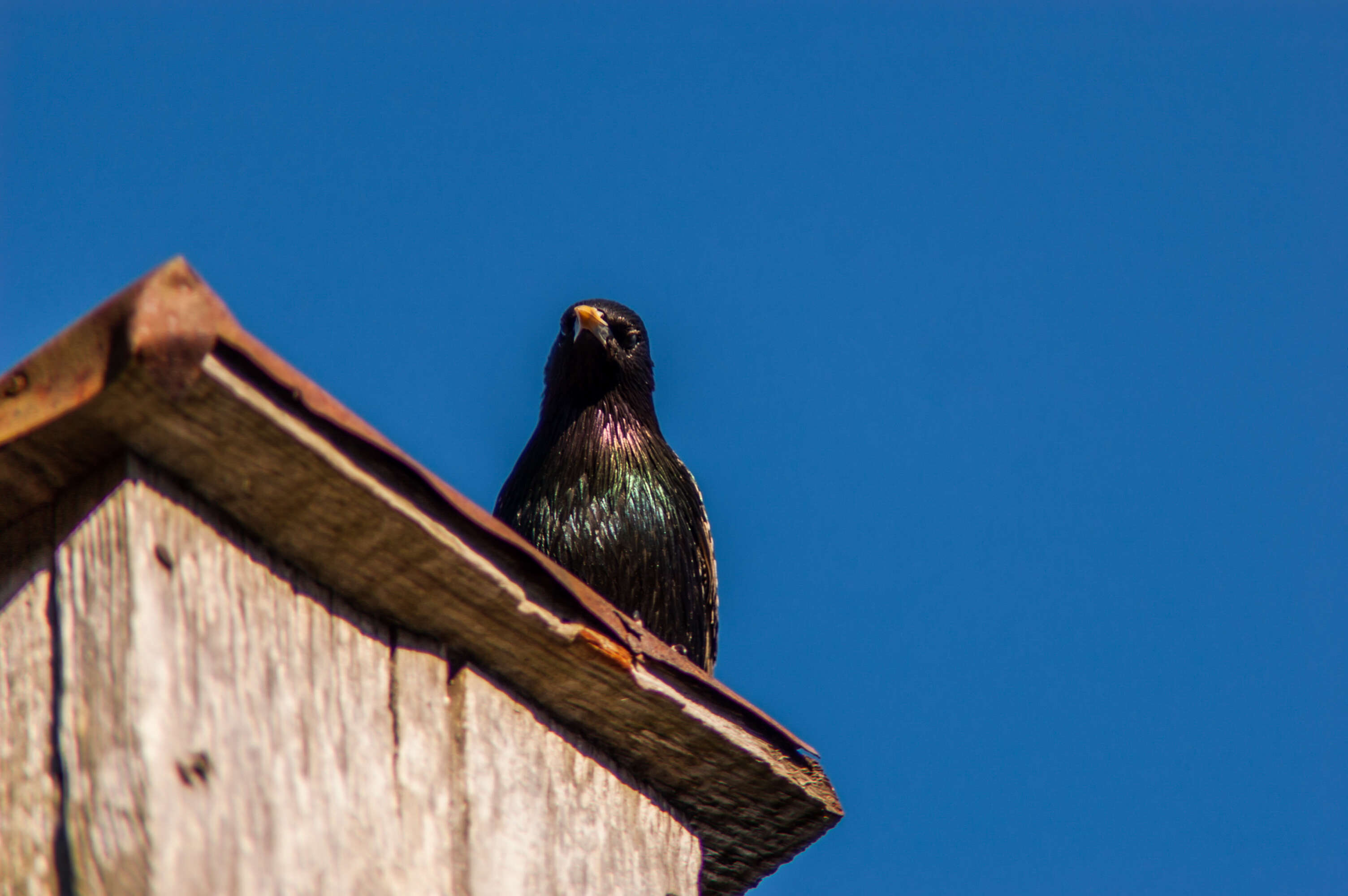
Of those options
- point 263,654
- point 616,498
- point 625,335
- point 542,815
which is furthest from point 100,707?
point 625,335

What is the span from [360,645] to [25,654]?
435 mm

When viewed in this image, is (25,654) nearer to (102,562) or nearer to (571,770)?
(102,562)

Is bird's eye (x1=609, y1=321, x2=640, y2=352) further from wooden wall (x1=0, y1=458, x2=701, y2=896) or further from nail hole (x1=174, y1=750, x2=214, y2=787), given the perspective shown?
nail hole (x1=174, y1=750, x2=214, y2=787)

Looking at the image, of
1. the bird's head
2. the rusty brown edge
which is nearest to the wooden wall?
the rusty brown edge

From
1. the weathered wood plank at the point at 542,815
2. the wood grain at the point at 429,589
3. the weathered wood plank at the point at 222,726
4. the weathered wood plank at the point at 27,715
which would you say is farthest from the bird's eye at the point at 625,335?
the weathered wood plank at the point at 27,715

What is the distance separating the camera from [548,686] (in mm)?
2561

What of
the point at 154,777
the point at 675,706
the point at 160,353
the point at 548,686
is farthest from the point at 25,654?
the point at 675,706

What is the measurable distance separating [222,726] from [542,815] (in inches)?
26.0

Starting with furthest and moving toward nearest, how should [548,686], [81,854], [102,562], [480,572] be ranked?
1. [548,686]
2. [480,572]
3. [102,562]
4. [81,854]

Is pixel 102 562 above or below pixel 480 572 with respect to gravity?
below

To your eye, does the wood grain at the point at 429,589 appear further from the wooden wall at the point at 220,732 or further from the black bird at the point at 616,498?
the black bird at the point at 616,498

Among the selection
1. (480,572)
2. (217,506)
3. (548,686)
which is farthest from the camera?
(548,686)

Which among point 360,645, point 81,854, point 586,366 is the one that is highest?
point 586,366

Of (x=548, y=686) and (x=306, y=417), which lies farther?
(x=548, y=686)
